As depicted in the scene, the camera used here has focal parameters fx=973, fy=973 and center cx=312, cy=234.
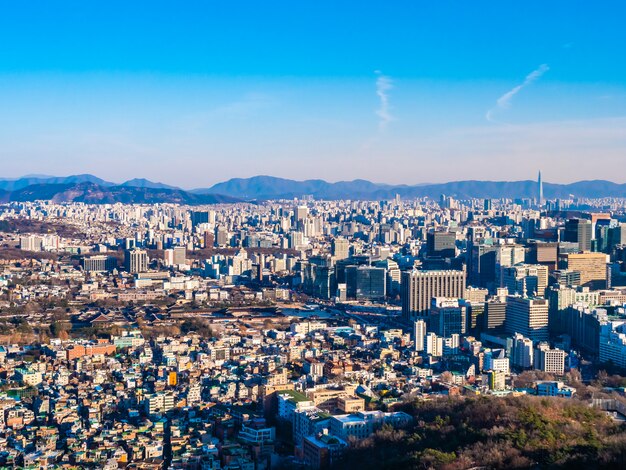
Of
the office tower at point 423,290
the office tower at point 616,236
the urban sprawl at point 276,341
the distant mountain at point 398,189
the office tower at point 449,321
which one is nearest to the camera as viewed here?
the urban sprawl at point 276,341

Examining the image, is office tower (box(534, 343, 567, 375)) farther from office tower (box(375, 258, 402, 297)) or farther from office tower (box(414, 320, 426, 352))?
office tower (box(375, 258, 402, 297))

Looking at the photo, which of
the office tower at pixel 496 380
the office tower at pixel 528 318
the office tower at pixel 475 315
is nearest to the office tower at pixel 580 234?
the office tower at pixel 475 315

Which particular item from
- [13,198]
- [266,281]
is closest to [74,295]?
[266,281]

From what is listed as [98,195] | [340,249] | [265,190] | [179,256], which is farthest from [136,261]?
[265,190]

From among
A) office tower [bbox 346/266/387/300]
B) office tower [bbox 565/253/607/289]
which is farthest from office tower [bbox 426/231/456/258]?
office tower [bbox 565/253/607/289]

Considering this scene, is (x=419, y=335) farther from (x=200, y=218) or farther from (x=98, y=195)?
(x=98, y=195)

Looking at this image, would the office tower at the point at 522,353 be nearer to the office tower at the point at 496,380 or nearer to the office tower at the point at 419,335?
the office tower at the point at 419,335

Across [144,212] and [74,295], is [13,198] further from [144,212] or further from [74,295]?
[74,295]
